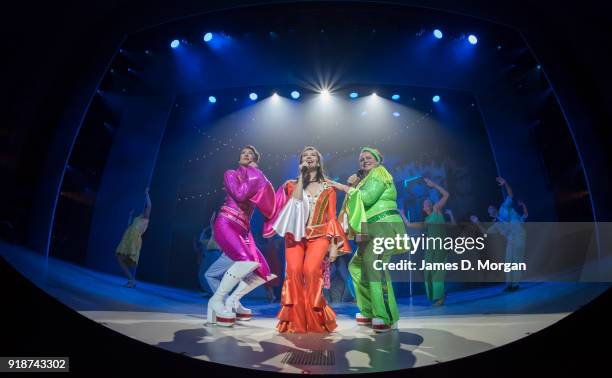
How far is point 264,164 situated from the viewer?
4.35 metres

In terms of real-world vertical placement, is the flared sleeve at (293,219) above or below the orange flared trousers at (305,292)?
above

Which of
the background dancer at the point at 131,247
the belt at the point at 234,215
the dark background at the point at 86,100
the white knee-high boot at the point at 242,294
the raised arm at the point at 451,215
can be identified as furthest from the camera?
the raised arm at the point at 451,215

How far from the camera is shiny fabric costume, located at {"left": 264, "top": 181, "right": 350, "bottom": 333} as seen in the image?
11.3ft

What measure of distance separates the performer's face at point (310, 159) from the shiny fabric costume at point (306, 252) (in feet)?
0.59

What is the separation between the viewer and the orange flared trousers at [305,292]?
344 centimetres

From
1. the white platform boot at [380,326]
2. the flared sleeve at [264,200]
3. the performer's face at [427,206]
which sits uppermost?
the performer's face at [427,206]

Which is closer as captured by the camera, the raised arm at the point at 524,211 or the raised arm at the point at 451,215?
the raised arm at the point at 524,211

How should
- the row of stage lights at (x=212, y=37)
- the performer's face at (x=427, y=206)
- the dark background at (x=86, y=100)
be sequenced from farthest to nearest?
the performer's face at (x=427, y=206)
the row of stage lights at (x=212, y=37)
the dark background at (x=86, y=100)

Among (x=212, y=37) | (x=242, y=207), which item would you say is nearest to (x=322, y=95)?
(x=212, y=37)

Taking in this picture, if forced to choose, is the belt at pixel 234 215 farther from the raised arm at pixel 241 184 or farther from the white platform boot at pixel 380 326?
the white platform boot at pixel 380 326

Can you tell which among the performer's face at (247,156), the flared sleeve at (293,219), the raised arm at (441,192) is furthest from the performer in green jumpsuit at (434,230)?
the performer's face at (247,156)

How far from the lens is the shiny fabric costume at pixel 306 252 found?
3.44 metres

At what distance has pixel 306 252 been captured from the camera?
3.55 m

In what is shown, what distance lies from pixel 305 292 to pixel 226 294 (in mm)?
624
